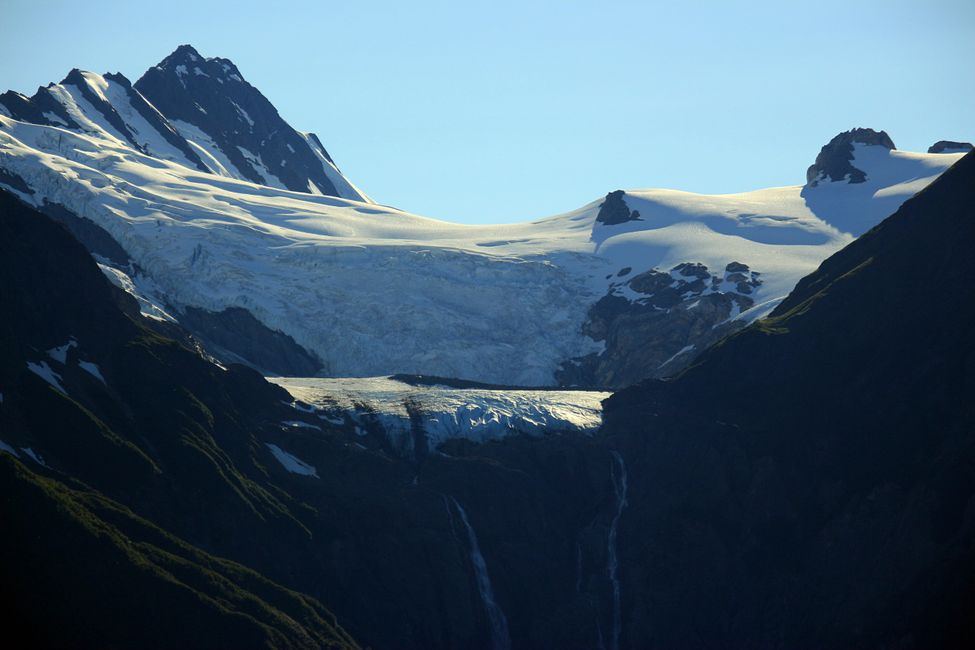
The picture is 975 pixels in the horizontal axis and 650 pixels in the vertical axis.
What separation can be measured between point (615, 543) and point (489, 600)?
16796 millimetres

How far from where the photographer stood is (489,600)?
173m

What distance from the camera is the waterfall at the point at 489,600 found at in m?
169

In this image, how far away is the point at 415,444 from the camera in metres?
194

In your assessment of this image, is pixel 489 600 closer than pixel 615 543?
Yes

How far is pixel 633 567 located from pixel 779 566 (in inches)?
587

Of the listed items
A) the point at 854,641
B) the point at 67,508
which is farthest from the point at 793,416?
the point at 67,508

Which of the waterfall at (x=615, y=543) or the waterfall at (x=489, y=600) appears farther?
the waterfall at (x=615, y=543)

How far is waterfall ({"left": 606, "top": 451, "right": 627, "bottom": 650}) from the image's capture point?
171000 millimetres

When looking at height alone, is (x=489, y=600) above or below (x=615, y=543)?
below

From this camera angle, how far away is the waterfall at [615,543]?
171000 millimetres

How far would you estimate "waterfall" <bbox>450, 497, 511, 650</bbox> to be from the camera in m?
169

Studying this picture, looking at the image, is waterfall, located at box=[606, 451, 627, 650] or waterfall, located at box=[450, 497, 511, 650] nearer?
waterfall, located at box=[450, 497, 511, 650]

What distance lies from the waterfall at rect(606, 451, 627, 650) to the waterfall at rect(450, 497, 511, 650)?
10674 millimetres

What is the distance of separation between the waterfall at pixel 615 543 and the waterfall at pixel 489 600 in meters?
10.7
